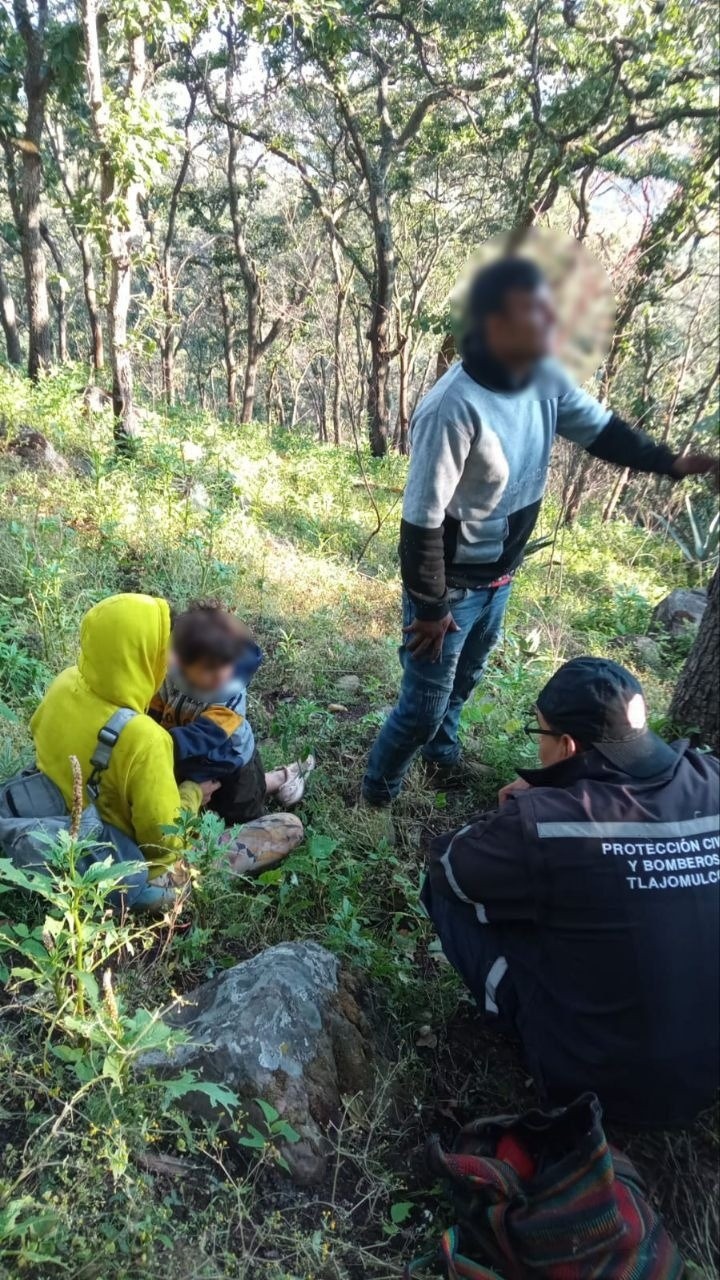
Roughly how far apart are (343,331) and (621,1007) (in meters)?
22.4

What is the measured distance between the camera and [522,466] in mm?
1909

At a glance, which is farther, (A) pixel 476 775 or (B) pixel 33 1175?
(A) pixel 476 775

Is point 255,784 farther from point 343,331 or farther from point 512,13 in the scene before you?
point 343,331

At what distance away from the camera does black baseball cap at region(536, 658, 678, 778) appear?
1517 mm

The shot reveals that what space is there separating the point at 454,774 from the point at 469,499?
4.01ft

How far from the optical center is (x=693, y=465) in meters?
1.73

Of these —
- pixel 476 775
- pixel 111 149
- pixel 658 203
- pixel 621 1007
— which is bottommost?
pixel 476 775

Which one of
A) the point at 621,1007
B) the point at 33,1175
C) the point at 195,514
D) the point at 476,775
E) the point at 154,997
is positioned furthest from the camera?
the point at 195,514

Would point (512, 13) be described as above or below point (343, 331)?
above

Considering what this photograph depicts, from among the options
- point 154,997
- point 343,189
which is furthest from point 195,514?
point 343,189

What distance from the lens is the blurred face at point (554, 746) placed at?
63.3 inches

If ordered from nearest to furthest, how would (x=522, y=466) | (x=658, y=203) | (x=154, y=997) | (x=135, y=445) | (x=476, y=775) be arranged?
(x=658, y=203) < (x=154, y=997) < (x=522, y=466) < (x=476, y=775) < (x=135, y=445)

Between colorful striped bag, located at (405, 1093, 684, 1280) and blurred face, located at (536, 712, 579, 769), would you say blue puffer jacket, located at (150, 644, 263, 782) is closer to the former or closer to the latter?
blurred face, located at (536, 712, 579, 769)

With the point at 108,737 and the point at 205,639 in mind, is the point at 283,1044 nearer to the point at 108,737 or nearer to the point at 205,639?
the point at 108,737
